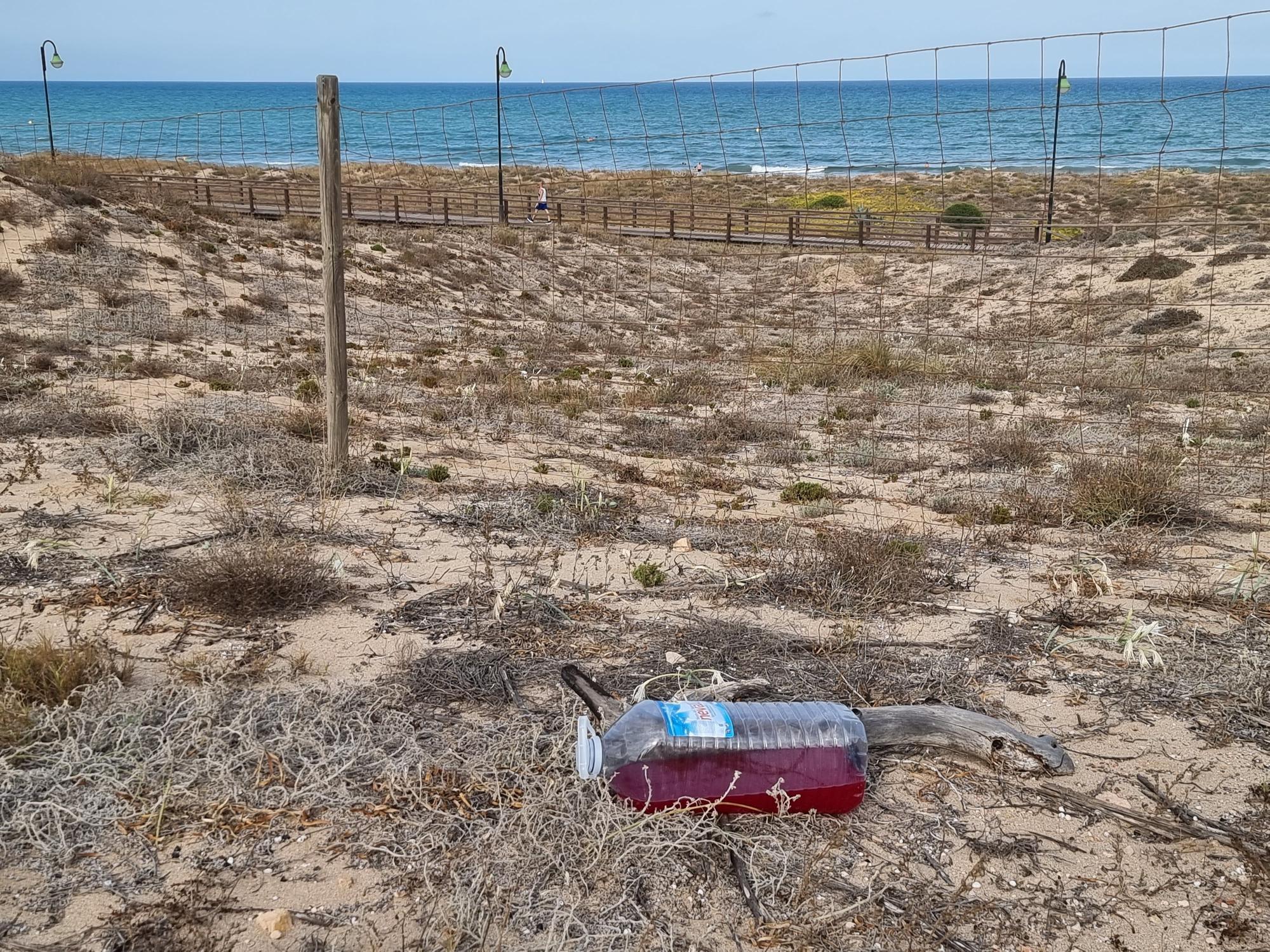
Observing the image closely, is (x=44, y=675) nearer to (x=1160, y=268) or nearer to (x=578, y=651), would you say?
(x=578, y=651)

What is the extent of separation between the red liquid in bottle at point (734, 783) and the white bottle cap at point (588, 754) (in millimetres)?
147

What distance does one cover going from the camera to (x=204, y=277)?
15.9 meters

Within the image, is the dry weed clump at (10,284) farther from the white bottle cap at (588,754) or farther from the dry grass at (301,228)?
the white bottle cap at (588,754)

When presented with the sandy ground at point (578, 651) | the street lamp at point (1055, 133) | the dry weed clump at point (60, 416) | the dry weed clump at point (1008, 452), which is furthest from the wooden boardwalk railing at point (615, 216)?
the dry weed clump at point (60, 416)

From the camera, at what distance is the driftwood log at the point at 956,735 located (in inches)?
134

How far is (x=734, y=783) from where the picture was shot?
3.02 m

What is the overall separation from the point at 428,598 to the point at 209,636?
0.95 metres

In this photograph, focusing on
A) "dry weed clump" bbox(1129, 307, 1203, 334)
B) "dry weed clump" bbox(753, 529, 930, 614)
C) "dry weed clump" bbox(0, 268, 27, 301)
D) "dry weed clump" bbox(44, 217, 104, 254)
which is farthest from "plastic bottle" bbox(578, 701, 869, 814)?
"dry weed clump" bbox(1129, 307, 1203, 334)

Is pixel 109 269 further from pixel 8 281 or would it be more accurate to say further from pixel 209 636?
pixel 209 636

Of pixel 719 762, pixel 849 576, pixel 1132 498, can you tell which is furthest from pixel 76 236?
pixel 719 762

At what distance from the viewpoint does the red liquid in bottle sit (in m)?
3.07

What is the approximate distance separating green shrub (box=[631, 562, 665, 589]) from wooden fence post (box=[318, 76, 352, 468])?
2368 mm

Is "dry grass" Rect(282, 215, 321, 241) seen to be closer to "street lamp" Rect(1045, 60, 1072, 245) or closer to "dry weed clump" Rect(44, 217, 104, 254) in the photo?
"dry weed clump" Rect(44, 217, 104, 254)

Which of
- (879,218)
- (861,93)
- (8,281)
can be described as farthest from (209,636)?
(861,93)
